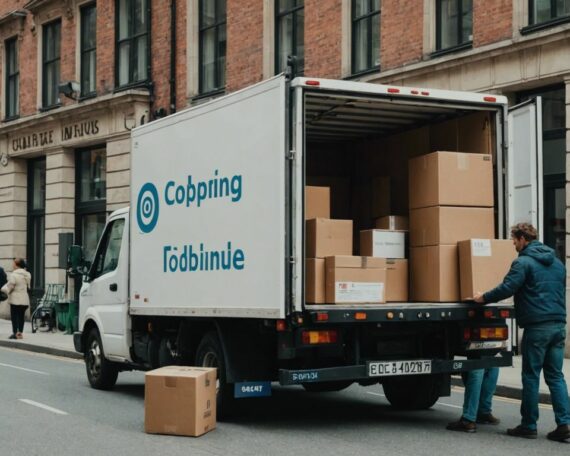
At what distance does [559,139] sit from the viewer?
55.5 ft

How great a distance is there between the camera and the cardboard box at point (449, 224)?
10.2 meters

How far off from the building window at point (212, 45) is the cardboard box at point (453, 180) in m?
14.2

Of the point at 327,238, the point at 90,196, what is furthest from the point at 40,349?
the point at 327,238

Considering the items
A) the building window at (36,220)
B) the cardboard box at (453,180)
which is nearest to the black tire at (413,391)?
the cardboard box at (453,180)

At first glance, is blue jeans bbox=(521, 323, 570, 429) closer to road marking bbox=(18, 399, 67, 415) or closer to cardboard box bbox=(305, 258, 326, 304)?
cardboard box bbox=(305, 258, 326, 304)

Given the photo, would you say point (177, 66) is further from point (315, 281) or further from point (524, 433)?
point (524, 433)

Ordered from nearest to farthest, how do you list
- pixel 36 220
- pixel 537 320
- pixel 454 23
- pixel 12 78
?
1. pixel 537 320
2. pixel 454 23
3. pixel 36 220
4. pixel 12 78

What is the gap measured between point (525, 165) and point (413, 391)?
262cm

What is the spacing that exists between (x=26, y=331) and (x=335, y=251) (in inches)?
688

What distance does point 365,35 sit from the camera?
67.7ft

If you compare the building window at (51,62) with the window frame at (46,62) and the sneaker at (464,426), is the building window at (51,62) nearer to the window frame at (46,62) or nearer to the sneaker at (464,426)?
the window frame at (46,62)

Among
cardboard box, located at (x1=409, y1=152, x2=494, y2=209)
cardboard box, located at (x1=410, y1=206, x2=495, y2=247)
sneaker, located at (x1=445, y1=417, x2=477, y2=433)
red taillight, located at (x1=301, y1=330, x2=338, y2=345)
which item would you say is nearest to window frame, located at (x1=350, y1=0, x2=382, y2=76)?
cardboard box, located at (x1=409, y1=152, x2=494, y2=209)

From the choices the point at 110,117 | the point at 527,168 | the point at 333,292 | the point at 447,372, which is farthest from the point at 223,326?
the point at 110,117

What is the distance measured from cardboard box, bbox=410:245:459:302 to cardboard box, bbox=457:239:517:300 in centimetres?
8
